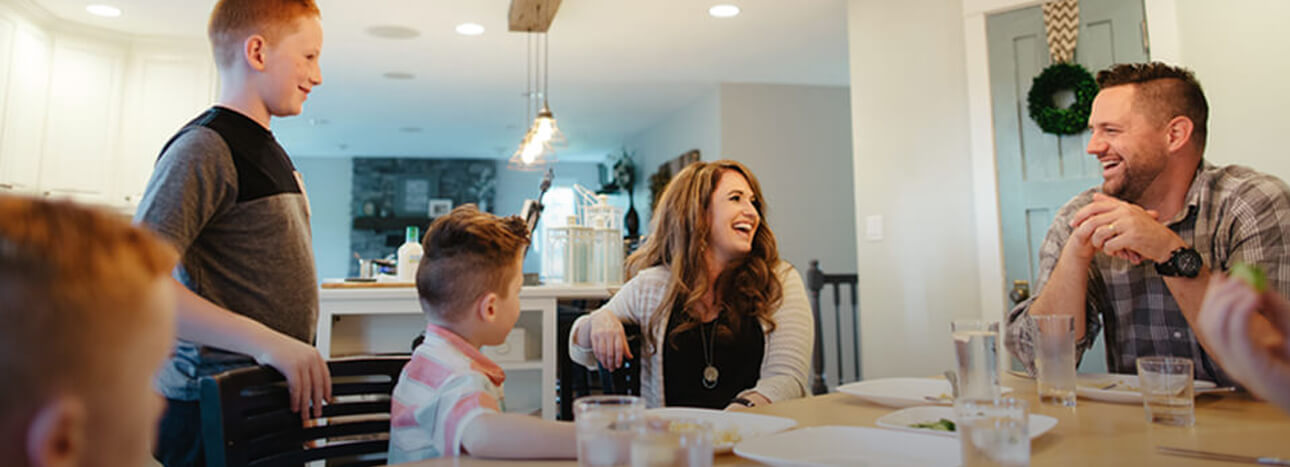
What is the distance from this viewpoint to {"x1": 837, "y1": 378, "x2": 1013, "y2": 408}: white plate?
1.13 meters

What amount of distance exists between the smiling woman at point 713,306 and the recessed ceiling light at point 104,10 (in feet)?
12.5

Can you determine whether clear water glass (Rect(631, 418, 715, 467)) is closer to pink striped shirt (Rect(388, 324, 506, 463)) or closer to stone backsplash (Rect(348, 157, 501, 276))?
pink striped shirt (Rect(388, 324, 506, 463))

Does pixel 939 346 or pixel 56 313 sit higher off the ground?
pixel 56 313

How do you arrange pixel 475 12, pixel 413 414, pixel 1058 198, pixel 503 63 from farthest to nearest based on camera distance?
pixel 503 63
pixel 475 12
pixel 1058 198
pixel 413 414

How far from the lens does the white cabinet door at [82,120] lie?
13.6ft

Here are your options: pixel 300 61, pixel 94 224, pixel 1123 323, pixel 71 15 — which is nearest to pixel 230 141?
pixel 300 61

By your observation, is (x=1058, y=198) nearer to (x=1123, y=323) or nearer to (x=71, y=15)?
(x=1123, y=323)

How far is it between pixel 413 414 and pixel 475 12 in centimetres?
353

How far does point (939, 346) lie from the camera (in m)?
3.46

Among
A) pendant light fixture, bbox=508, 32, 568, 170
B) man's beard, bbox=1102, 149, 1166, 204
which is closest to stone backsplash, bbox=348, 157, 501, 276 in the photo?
pendant light fixture, bbox=508, 32, 568, 170

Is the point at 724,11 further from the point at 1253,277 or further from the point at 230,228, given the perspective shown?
the point at 1253,277

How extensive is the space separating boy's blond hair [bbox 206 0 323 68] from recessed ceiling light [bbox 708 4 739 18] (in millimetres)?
3035

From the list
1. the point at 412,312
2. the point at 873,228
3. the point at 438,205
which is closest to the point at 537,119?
the point at 412,312

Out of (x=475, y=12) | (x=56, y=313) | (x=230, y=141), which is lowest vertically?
(x=56, y=313)
